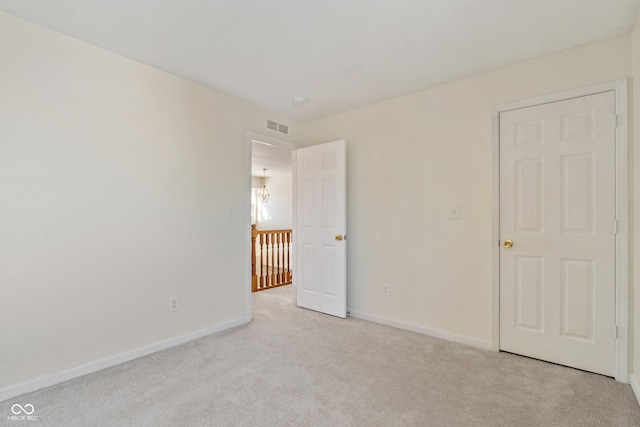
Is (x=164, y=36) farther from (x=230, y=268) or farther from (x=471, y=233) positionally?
(x=471, y=233)

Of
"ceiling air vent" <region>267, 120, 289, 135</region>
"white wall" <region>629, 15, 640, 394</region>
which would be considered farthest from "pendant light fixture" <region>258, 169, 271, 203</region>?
"white wall" <region>629, 15, 640, 394</region>

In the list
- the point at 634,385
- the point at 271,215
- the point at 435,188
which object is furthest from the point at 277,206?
the point at 634,385

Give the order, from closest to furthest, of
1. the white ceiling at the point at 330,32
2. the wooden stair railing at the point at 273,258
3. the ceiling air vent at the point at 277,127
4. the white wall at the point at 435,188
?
1. the white ceiling at the point at 330,32
2. the white wall at the point at 435,188
3. the ceiling air vent at the point at 277,127
4. the wooden stair railing at the point at 273,258

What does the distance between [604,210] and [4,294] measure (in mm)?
4191

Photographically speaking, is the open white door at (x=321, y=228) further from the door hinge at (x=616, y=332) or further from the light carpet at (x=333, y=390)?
the door hinge at (x=616, y=332)

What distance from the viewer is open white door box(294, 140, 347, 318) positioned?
11.7ft

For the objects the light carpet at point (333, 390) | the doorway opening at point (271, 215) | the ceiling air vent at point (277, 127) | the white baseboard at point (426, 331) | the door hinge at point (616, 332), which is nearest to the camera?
the light carpet at point (333, 390)

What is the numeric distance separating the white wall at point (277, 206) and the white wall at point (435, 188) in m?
5.36

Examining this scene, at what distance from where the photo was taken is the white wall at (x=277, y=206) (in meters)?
9.00

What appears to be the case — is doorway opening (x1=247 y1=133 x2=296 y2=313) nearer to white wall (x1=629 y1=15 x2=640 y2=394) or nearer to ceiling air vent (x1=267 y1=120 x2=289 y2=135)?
ceiling air vent (x1=267 y1=120 x2=289 y2=135)

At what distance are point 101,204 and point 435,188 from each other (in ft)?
9.70

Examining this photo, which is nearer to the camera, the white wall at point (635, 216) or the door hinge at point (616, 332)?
the white wall at point (635, 216)

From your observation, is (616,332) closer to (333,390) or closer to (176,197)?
(333,390)

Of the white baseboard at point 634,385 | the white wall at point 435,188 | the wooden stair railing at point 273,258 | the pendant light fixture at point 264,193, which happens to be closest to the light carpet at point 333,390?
the white baseboard at point 634,385
